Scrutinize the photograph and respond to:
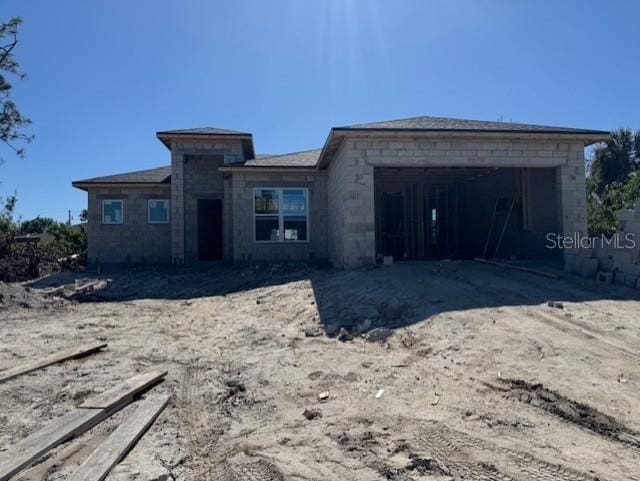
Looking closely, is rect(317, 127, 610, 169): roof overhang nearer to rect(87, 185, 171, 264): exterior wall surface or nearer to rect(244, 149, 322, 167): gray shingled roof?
rect(244, 149, 322, 167): gray shingled roof

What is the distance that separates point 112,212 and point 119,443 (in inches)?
611

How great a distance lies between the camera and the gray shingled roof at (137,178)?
16.4 metres

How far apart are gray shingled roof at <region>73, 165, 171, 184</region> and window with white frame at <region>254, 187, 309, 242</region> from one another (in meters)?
4.47

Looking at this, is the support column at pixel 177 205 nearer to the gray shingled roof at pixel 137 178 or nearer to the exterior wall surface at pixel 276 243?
the gray shingled roof at pixel 137 178

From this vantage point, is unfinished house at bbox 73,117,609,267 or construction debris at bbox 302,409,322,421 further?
unfinished house at bbox 73,117,609,267

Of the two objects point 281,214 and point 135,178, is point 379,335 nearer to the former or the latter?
point 281,214

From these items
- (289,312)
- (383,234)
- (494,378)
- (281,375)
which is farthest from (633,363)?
(383,234)

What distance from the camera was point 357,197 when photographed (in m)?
10.8

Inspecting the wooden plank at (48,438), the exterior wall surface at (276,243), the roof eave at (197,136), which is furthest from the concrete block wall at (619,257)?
the roof eave at (197,136)

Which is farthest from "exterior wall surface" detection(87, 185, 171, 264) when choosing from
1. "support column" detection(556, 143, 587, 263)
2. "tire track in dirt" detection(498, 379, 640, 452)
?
"tire track in dirt" detection(498, 379, 640, 452)

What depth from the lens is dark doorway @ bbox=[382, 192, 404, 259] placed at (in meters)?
17.6

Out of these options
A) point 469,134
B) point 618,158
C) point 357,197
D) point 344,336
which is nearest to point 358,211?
point 357,197

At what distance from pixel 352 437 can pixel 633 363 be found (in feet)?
11.5

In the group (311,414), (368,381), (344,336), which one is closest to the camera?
(311,414)
